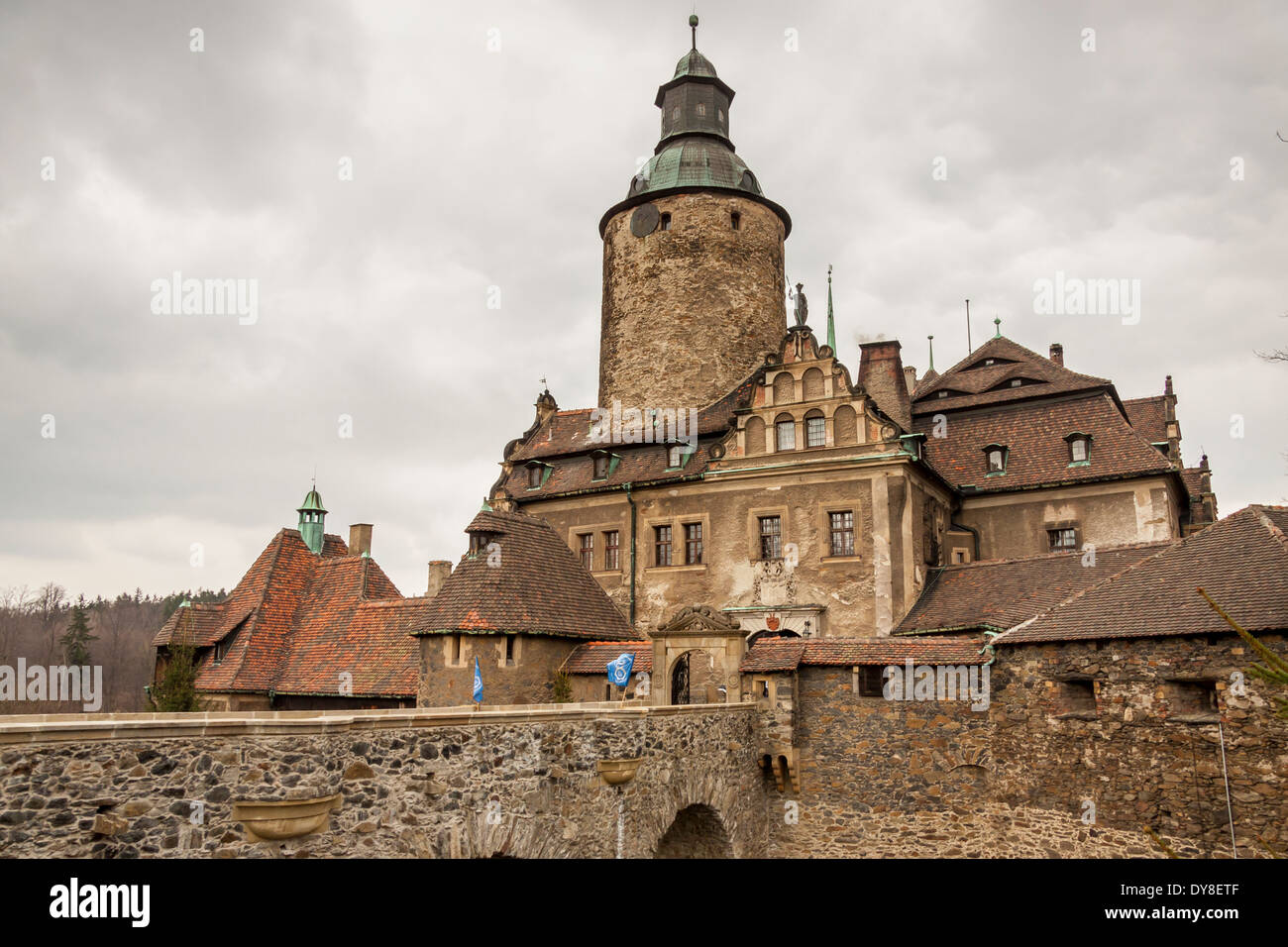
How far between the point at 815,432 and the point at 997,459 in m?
5.38

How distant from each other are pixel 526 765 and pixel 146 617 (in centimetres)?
10010

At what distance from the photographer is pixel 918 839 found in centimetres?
1744

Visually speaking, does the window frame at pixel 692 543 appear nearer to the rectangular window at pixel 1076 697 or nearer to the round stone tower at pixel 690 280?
the round stone tower at pixel 690 280

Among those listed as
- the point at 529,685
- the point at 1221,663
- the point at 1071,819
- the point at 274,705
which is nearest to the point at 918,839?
the point at 1071,819

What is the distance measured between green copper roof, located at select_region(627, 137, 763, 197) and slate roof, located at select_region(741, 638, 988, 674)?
1852 centimetres

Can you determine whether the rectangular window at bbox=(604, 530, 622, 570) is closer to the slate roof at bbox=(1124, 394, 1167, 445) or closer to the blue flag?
the blue flag

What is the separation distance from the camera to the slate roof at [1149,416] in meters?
28.8

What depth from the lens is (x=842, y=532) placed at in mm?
23297

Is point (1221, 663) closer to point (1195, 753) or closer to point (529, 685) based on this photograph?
point (1195, 753)

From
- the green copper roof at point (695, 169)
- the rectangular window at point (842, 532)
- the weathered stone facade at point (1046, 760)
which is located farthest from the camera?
the green copper roof at point (695, 169)

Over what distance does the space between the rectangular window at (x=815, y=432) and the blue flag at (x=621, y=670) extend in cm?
756

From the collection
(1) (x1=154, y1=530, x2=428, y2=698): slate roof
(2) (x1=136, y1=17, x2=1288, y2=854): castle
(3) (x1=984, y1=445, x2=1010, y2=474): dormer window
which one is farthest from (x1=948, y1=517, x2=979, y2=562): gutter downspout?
(1) (x1=154, y1=530, x2=428, y2=698): slate roof

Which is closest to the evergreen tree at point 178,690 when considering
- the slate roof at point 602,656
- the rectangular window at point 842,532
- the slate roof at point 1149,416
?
the slate roof at point 602,656

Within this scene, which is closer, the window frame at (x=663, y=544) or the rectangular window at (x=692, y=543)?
Result: the rectangular window at (x=692, y=543)
